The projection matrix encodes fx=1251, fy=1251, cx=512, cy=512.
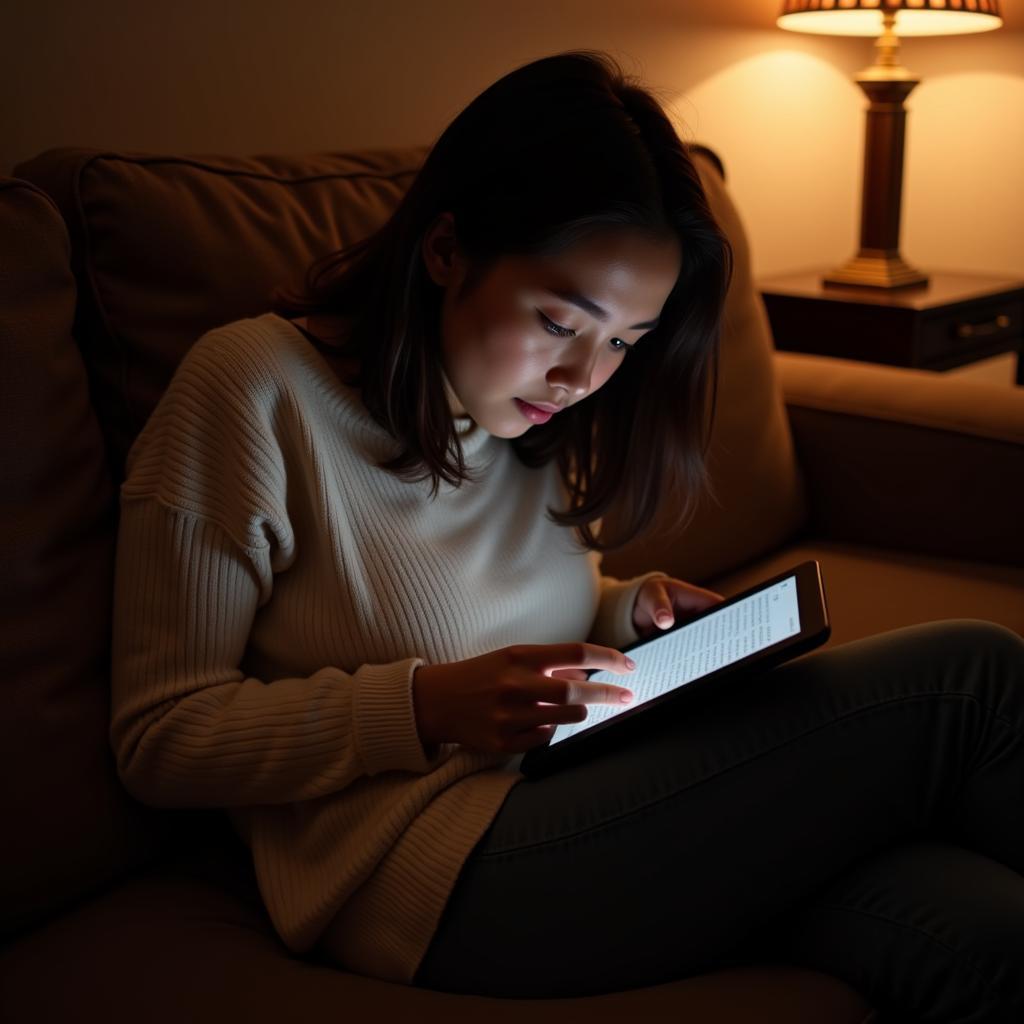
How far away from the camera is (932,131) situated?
2.70 metres

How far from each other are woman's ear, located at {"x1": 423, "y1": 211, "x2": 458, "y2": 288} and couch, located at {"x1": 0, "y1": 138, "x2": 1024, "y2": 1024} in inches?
8.0

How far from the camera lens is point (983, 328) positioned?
2.17 metres

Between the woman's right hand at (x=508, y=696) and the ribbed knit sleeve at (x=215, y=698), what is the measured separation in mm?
21

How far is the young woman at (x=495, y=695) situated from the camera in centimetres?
88

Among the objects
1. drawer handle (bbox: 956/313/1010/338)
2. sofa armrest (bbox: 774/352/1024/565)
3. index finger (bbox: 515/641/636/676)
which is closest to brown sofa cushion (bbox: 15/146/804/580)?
index finger (bbox: 515/641/636/676)

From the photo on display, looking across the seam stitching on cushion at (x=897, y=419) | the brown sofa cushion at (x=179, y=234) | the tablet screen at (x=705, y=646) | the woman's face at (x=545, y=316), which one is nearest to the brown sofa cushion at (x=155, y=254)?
the brown sofa cushion at (x=179, y=234)

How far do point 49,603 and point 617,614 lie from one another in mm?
535

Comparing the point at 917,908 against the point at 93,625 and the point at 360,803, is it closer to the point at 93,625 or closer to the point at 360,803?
the point at 360,803

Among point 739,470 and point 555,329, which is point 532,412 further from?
point 739,470

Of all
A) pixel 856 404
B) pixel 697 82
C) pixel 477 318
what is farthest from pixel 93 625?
pixel 697 82

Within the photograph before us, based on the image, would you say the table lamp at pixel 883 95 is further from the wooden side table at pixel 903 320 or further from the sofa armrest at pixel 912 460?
the sofa armrest at pixel 912 460

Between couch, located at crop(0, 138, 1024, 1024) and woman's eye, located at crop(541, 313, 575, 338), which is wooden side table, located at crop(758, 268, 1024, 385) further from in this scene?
woman's eye, located at crop(541, 313, 575, 338)

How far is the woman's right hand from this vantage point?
2.94ft

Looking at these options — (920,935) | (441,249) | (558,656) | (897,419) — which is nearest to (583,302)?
(441,249)
